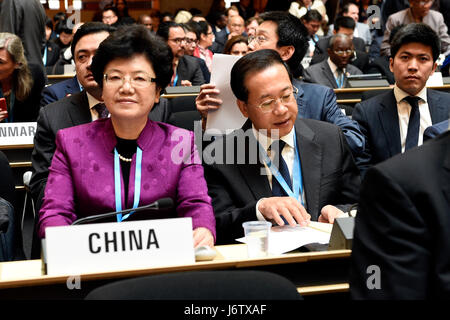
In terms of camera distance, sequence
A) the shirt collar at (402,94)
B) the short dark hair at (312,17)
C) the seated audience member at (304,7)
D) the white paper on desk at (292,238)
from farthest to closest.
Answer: the seated audience member at (304,7)
the short dark hair at (312,17)
the shirt collar at (402,94)
the white paper on desk at (292,238)

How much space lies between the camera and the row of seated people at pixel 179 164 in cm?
Answer: 209

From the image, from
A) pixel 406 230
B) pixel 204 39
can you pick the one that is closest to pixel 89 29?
pixel 406 230

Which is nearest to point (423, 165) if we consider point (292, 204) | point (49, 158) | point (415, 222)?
point (415, 222)

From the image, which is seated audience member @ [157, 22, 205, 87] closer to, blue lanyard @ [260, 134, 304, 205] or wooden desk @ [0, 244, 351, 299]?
blue lanyard @ [260, 134, 304, 205]

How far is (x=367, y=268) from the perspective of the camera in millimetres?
1208

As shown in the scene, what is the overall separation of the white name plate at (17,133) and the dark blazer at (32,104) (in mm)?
538

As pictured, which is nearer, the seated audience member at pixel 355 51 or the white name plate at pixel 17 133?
the white name plate at pixel 17 133

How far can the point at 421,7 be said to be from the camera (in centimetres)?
690

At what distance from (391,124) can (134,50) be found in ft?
5.57

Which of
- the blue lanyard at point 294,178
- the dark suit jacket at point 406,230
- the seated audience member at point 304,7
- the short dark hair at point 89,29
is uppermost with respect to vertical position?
the seated audience member at point 304,7

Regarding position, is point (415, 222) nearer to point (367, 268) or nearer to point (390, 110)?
point (367, 268)

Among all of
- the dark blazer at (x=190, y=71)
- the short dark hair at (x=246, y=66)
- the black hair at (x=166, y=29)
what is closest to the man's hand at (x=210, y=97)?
the short dark hair at (x=246, y=66)

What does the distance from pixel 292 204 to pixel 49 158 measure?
1.16 m

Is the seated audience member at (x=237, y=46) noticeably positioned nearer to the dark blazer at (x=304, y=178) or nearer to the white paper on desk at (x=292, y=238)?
the dark blazer at (x=304, y=178)
